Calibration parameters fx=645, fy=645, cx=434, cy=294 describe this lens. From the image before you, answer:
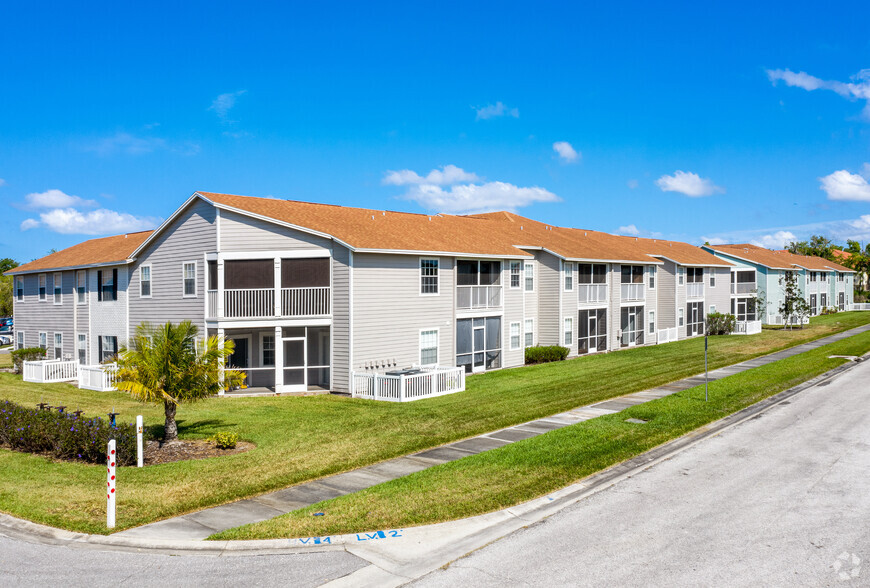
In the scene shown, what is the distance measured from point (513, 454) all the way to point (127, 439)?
855cm

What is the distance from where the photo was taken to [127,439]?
1424 centimetres

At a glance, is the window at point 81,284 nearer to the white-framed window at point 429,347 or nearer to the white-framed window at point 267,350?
the white-framed window at point 267,350

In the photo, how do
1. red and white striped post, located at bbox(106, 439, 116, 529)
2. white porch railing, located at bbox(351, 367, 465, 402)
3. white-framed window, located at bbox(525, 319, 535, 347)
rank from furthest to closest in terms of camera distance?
white-framed window, located at bbox(525, 319, 535, 347)
white porch railing, located at bbox(351, 367, 465, 402)
red and white striped post, located at bbox(106, 439, 116, 529)

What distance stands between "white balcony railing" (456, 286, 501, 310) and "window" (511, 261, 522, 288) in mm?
1708

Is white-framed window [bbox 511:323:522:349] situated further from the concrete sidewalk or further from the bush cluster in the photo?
the bush cluster

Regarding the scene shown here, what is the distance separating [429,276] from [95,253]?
19.6 m

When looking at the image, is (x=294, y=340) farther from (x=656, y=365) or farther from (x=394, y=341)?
(x=656, y=365)

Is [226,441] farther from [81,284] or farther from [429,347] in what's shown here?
[81,284]

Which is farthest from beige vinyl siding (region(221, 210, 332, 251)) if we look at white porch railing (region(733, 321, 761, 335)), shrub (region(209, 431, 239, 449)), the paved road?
white porch railing (region(733, 321, 761, 335))

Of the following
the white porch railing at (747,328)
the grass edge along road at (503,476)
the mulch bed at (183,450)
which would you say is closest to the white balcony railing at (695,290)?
the white porch railing at (747,328)

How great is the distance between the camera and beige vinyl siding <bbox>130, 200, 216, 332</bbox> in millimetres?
26188

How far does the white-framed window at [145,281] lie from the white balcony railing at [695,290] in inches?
1508

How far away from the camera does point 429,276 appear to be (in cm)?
2783

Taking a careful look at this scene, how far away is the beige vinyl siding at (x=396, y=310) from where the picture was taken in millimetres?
24812
